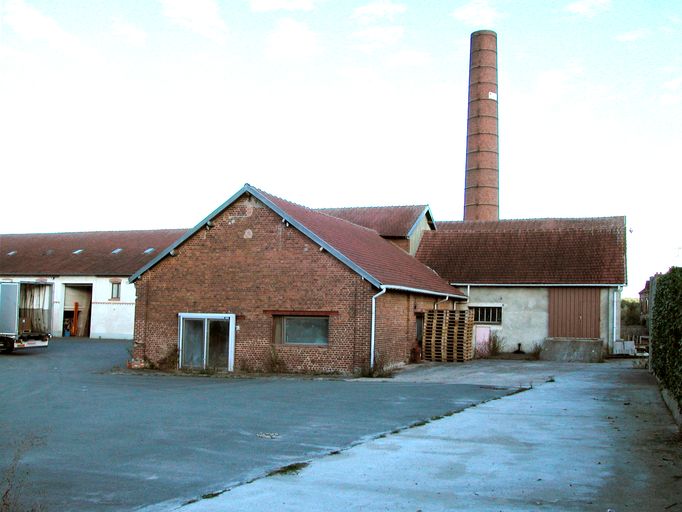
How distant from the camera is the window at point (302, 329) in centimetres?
2441

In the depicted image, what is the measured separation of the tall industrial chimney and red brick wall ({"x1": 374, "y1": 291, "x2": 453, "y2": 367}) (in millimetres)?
20812

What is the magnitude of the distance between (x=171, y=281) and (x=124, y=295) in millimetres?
18415

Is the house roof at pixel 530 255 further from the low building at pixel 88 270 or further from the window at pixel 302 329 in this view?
the low building at pixel 88 270

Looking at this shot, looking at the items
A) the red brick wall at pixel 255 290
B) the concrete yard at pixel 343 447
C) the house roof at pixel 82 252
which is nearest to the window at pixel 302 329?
the red brick wall at pixel 255 290

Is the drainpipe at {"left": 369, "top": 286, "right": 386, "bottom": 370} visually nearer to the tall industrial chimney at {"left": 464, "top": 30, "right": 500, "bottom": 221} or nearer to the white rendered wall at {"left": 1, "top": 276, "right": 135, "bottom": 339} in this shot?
the white rendered wall at {"left": 1, "top": 276, "right": 135, "bottom": 339}

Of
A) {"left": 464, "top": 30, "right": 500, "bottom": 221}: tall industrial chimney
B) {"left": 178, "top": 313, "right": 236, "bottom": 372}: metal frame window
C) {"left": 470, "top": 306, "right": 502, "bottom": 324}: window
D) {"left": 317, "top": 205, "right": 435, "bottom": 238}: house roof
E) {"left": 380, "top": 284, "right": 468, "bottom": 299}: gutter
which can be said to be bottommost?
{"left": 178, "top": 313, "right": 236, "bottom": 372}: metal frame window

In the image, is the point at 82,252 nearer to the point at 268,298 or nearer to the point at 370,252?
the point at 370,252

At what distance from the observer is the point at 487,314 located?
3422 centimetres

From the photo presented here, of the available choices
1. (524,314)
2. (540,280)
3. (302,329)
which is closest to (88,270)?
(302,329)

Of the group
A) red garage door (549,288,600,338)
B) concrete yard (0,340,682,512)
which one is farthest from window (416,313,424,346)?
concrete yard (0,340,682,512)

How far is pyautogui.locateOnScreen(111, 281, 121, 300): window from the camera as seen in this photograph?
43.8 m

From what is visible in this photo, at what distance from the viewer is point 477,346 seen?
110 ft

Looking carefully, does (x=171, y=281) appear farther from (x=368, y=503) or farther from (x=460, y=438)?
(x=368, y=503)

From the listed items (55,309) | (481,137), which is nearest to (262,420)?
(55,309)
